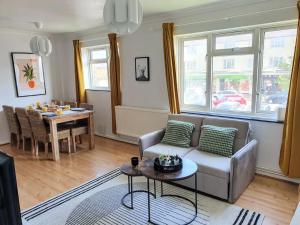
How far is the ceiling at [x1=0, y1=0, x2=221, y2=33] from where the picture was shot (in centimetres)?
318

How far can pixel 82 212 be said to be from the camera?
2549mm

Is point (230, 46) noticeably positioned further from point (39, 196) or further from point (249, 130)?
point (39, 196)

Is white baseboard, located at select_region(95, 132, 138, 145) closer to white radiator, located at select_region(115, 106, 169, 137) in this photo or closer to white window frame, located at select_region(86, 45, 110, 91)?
white radiator, located at select_region(115, 106, 169, 137)

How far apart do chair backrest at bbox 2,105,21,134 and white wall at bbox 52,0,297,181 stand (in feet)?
5.50

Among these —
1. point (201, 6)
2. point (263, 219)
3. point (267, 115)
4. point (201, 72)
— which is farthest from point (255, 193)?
point (201, 6)

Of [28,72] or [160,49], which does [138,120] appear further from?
[28,72]

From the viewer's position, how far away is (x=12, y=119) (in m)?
4.64

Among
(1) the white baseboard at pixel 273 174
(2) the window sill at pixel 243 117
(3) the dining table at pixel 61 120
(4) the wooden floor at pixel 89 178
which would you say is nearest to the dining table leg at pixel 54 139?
(3) the dining table at pixel 61 120

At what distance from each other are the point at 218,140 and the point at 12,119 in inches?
155

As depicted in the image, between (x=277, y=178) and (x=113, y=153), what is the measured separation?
2691 millimetres

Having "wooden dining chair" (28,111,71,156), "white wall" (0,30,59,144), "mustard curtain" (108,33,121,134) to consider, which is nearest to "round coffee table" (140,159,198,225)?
"wooden dining chair" (28,111,71,156)

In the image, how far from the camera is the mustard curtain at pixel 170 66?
3850 mm

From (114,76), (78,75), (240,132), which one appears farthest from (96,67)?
(240,132)

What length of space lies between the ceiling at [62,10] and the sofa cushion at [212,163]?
2097mm
